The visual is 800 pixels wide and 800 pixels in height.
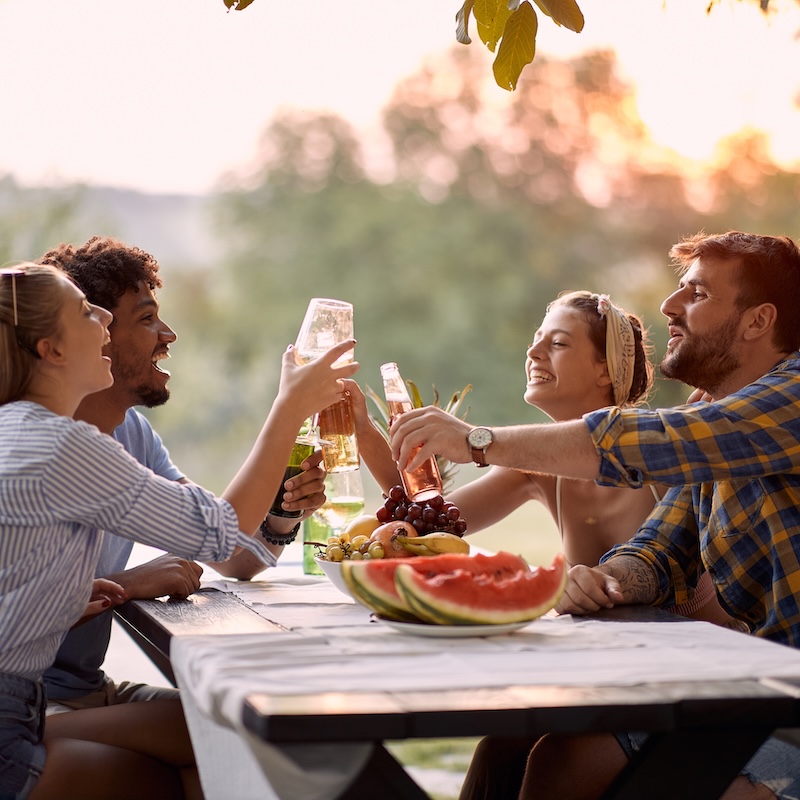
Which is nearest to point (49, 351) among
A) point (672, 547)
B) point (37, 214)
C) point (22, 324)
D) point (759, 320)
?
point (22, 324)

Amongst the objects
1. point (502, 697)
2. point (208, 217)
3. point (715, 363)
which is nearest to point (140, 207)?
point (208, 217)

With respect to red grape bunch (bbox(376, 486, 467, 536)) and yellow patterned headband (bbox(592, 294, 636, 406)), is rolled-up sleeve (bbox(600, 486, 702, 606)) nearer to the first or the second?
red grape bunch (bbox(376, 486, 467, 536))

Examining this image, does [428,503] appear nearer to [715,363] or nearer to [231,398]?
[715,363]

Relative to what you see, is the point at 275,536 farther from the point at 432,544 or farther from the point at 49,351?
the point at 49,351

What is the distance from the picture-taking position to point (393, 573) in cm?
165

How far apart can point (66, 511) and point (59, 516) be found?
0.01m

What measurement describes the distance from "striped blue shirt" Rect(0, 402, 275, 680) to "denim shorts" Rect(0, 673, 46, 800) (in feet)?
0.09

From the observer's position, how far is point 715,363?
2.39m

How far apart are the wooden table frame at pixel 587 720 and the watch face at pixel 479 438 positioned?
2.53 feet

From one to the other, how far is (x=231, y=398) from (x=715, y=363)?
1604 cm

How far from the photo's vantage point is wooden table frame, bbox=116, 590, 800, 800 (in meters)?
1.09

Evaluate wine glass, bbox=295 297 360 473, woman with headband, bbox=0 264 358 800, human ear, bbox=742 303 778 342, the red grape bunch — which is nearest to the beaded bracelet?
wine glass, bbox=295 297 360 473

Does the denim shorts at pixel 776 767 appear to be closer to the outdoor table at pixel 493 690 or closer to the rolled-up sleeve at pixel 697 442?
the outdoor table at pixel 493 690

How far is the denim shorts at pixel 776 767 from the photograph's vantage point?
1760mm
